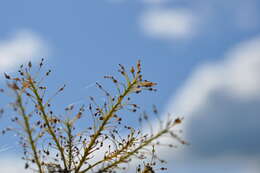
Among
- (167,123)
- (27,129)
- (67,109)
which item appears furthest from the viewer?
(67,109)

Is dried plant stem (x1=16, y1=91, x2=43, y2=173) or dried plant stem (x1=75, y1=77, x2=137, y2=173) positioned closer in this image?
dried plant stem (x1=16, y1=91, x2=43, y2=173)

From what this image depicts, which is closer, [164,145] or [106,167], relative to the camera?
[164,145]

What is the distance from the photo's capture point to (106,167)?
6.98 m

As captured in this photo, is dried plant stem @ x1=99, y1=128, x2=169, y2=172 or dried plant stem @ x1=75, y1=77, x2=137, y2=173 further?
dried plant stem @ x1=75, y1=77, x2=137, y2=173

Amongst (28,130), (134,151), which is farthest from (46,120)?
(134,151)

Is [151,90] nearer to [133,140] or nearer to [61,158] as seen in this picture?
[133,140]

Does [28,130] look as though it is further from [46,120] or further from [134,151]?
[134,151]

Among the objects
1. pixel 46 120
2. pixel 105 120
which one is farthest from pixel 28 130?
pixel 105 120

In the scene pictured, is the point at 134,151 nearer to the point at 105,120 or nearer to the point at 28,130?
the point at 105,120

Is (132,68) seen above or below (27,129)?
above

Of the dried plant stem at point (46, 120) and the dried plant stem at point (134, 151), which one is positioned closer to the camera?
the dried plant stem at point (134, 151)

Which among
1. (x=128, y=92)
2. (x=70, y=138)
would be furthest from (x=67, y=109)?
(x=128, y=92)

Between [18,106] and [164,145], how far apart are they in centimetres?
211

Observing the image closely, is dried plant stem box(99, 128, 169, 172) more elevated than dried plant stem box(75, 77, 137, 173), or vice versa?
dried plant stem box(75, 77, 137, 173)
